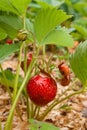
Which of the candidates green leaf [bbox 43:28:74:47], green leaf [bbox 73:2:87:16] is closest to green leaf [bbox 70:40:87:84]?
green leaf [bbox 43:28:74:47]

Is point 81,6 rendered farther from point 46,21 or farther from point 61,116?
point 46,21

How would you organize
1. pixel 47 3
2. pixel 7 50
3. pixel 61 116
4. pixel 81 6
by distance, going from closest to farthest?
1. pixel 7 50
2. pixel 47 3
3. pixel 61 116
4. pixel 81 6

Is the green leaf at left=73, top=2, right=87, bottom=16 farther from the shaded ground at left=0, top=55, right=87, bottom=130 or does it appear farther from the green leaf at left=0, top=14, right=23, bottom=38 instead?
the green leaf at left=0, top=14, right=23, bottom=38

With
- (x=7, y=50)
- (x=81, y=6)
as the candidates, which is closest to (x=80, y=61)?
(x=7, y=50)

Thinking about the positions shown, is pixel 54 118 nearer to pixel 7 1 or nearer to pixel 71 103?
pixel 71 103

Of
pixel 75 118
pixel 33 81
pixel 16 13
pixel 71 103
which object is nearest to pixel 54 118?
pixel 75 118

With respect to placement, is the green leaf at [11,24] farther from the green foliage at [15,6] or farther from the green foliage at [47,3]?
the green foliage at [47,3]
